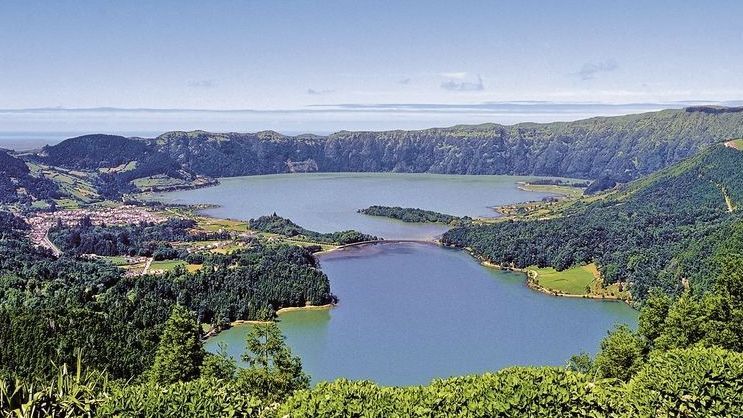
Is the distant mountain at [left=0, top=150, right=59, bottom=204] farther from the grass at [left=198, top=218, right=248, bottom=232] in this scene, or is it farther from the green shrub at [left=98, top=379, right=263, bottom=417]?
the green shrub at [left=98, top=379, right=263, bottom=417]

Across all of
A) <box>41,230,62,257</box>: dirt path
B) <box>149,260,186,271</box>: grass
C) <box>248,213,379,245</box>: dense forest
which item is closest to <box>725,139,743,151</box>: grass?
<box>248,213,379,245</box>: dense forest

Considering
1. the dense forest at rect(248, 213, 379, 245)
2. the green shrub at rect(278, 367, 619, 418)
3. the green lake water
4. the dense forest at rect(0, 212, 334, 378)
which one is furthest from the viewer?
the dense forest at rect(248, 213, 379, 245)

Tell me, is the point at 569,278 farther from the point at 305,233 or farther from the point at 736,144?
the point at 736,144

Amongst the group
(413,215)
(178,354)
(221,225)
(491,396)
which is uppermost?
(491,396)

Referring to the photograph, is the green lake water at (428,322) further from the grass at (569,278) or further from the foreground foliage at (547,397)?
the foreground foliage at (547,397)

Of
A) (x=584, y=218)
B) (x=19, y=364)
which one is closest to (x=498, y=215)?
(x=584, y=218)

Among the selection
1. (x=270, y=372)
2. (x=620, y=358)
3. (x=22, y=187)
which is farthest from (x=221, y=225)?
(x=620, y=358)

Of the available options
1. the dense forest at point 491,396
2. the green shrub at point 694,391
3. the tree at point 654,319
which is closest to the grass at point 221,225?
the tree at point 654,319
